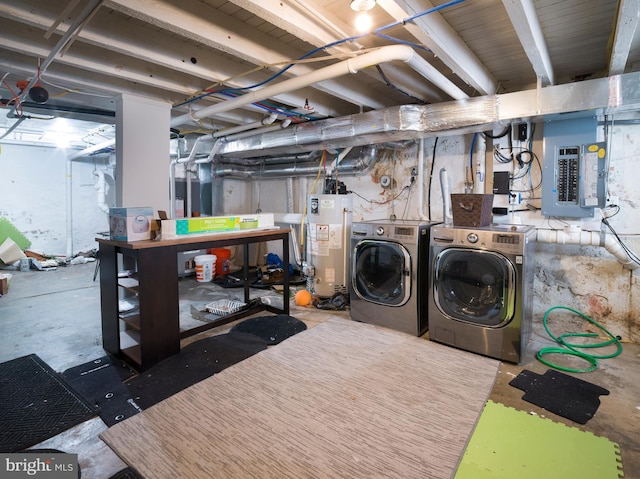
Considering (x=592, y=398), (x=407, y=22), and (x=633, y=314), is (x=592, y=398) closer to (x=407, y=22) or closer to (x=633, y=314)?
(x=633, y=314)

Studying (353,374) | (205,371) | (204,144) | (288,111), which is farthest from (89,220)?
(353,374)

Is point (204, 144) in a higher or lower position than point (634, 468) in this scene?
higher

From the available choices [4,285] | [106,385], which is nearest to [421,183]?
[106,385]

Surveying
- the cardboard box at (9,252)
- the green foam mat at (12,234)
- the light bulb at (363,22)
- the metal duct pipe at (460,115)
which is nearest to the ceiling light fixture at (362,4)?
the light bulb at (363,22)

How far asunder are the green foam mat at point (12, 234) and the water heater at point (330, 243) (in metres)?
5.81

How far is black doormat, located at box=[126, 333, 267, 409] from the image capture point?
211 cm

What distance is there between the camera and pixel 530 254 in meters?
2.66

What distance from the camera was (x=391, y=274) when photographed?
3.26m

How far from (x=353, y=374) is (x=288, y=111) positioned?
2.67 meters

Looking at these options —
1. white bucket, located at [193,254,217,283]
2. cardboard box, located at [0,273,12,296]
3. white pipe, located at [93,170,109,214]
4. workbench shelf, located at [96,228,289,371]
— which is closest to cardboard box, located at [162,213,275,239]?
workbench shelf, located at [96,228,289,371]

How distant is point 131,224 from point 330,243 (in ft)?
7.26

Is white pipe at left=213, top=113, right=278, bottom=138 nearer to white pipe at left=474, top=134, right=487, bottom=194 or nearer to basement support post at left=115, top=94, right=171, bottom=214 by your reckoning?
basement support post at left=115, top=94, right=171, bottom=214

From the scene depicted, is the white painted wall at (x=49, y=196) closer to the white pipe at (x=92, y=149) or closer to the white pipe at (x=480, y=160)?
the white pipe at (x=92, y=149)

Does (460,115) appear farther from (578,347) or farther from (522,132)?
(578,347)
